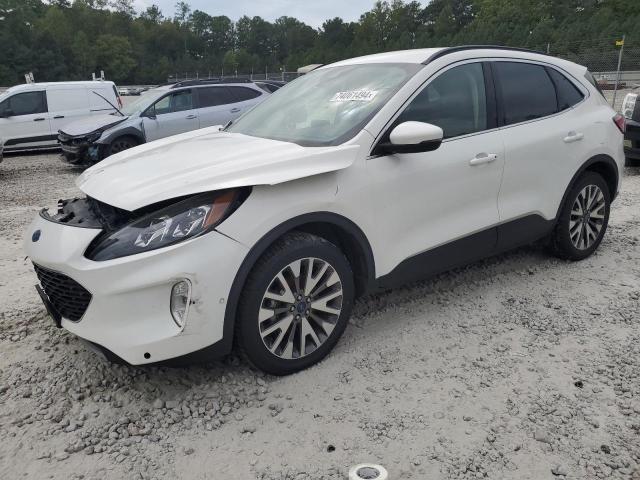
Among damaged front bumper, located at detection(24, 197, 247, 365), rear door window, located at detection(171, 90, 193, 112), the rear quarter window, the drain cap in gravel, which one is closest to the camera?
the drain cap in gravel

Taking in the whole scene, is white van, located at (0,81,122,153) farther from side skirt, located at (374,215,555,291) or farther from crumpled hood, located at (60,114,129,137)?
side skirt, located at (374,215,555,291)

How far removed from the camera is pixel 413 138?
3.16 metres

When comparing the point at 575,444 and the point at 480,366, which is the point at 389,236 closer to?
the point at 480,366

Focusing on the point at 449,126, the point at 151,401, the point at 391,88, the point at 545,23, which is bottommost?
the point at 151,401

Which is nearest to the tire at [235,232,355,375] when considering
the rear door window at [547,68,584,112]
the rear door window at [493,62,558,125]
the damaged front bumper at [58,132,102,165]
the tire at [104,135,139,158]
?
the rear door window at [493,62,558,125]

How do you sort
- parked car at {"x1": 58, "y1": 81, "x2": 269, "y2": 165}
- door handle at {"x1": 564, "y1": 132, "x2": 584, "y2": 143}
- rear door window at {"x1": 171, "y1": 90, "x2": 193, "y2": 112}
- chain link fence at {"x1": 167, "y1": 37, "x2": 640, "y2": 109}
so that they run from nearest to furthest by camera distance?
door handle at {"x1": 564, "y1": 132, "x2": 584, "y2": 143} → parked car at {"x1": 58, "y1": 81, "x2": 269, "y2": 165} → rear door window at {"x1": 171, "y1": 90, "x2": 193, "y2": 112} → chain link fence at {"x1": 167, "y1": 37, "x2": 640, "y2": 109}

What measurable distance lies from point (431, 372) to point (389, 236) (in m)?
0.82

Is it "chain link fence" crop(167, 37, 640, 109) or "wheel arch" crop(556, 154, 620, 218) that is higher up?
"chain link fence" crop(167, 37, 640, 109)

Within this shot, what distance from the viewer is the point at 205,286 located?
268cm

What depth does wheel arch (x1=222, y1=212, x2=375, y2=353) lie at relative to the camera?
110 inches

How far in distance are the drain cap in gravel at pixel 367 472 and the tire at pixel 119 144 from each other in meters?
9.58

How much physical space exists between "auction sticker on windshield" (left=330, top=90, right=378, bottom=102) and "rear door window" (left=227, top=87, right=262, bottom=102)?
28.7ft

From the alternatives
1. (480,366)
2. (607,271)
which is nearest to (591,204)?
(607,271)

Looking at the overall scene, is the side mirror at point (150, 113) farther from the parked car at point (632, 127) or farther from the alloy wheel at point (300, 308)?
the alloy wheel at point (300, 308)
